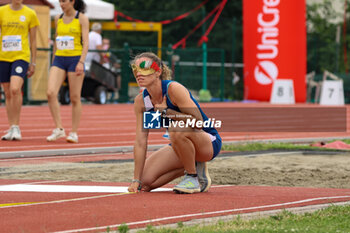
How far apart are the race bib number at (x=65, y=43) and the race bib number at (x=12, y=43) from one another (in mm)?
550

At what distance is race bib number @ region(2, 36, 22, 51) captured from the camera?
40.0 feet

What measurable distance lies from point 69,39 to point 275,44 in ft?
51.0

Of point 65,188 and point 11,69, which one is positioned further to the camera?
point 11,69

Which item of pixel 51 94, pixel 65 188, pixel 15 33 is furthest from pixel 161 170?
pixel 15 33

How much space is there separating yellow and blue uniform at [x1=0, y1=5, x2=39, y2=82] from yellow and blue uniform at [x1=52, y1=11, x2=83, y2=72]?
48 centimetres

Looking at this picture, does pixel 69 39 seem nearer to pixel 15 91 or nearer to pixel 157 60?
pixel 15 91

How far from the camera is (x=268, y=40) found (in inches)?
1064

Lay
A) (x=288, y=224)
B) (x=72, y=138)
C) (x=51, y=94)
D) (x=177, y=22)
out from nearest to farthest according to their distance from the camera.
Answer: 1. (x=288, y=224)
2. (x=51, y=94)
3. (x=72, y=138)
4. (x=177, y=22)

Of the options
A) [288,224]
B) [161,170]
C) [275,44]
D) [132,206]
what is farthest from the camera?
[275,44]

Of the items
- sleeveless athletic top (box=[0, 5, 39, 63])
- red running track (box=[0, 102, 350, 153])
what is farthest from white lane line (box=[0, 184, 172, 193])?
sleeveless athletic top (box=[0, 5, 39, 63])

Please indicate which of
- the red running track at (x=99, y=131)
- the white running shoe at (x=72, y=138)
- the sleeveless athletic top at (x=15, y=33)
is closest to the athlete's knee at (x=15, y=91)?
the sleeveless athletic top at (x=15, y=33)

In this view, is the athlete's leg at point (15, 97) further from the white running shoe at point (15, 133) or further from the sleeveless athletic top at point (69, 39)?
the sleeveless athletic top at point (69, 39)

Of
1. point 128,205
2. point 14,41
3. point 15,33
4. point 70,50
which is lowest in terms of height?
point 128,205

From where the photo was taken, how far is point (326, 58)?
3142 centimetres
